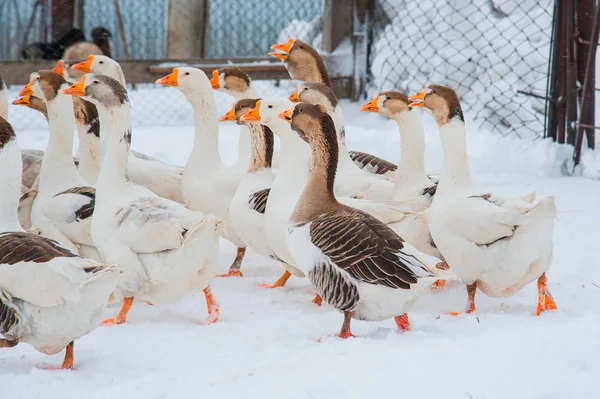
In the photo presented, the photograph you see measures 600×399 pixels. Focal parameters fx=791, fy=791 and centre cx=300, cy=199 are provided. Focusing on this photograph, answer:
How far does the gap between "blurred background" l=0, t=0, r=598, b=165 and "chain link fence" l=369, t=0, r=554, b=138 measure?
0.02 metres

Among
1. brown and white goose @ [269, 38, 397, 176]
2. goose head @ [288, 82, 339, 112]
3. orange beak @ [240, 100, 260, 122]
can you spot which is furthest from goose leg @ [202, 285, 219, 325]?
brown and white goose @ [269, 38, 397, 176]

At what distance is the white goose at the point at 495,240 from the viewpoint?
13.7 ft

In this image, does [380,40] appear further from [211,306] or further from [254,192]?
[211,306]

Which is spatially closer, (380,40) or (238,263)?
(238,263)

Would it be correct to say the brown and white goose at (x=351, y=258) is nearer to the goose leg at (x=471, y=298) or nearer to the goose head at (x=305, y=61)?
the goose leg at (x=471, y=298)

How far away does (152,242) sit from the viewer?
4195 millimetres

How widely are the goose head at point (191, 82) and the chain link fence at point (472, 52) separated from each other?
4896 mm

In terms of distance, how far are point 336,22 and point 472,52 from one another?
1954 mm

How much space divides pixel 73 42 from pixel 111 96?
301 inches

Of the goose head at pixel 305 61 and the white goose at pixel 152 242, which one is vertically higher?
the goose head at pixel 305 61

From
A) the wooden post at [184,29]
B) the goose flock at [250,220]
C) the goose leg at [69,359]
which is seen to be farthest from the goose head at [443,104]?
the wooden post at [184,29]

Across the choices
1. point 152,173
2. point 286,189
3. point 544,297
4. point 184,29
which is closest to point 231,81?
point 152,173

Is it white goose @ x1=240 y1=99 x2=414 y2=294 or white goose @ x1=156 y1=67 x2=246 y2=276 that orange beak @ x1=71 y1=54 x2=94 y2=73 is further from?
white goose @ x1=240 y1=99 x2=414 y2=294

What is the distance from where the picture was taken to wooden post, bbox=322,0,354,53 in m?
10.5
